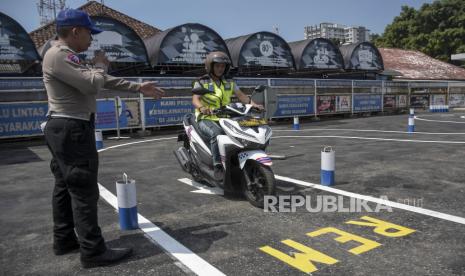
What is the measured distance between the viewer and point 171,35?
690 inches

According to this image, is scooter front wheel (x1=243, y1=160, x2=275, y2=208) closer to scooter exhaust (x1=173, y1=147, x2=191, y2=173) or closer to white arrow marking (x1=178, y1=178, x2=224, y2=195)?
white arrow marking (x1=178, y1=178, x2=224, y2=195)

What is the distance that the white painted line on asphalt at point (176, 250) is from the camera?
2.94 metres

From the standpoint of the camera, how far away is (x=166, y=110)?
1509 centimetres

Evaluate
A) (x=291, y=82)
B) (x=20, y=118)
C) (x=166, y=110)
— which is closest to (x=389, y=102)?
(x=291, y=82)

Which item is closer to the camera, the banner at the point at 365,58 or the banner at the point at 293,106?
the banner at the point at 293,106

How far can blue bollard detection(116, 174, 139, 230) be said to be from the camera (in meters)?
3.70

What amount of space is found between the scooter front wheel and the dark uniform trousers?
198 cm

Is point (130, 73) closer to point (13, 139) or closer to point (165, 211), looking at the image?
point (13, 139)

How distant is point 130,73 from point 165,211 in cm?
1528

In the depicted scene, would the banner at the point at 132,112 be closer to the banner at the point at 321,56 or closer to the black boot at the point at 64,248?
the black boot at the point at 64,248

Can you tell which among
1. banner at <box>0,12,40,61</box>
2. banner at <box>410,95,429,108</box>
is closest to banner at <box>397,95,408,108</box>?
banner at <box>410,95,429,108</box>

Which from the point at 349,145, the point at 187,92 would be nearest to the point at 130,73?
the point at 187,92

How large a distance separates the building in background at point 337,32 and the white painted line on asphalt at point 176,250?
11925 centimetres

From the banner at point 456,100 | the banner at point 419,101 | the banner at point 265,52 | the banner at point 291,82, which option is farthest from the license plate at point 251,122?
the banner at point 456,100
